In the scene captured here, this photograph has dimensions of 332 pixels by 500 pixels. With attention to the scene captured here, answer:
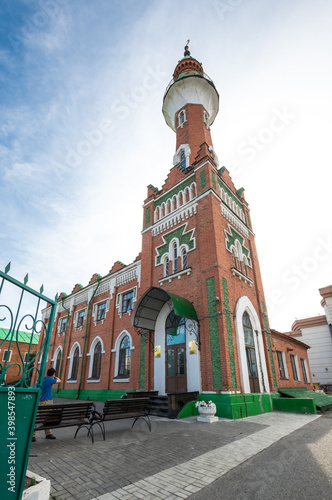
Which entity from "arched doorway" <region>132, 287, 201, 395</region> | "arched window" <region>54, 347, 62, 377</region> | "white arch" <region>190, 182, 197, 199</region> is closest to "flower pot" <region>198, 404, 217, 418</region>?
"arched doorway" <region>132, 287, 201, 395</region>

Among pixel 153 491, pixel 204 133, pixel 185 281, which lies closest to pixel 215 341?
pixel 185 281

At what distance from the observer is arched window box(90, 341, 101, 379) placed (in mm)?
17281

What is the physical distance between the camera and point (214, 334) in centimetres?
1048

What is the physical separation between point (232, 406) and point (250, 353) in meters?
3.52

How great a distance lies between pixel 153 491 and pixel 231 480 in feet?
3.88

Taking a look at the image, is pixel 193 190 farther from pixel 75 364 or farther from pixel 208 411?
pixel 75 364

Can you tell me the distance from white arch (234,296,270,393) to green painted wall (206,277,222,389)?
128cm

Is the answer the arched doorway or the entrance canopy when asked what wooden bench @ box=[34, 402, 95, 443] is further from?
the entrance canopy

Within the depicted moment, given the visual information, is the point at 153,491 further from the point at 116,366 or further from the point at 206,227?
the point at 116,366

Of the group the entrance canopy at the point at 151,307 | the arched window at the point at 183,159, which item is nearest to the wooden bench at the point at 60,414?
the entrance canopy at the point at 151,307

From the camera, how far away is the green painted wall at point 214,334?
9.92 meters

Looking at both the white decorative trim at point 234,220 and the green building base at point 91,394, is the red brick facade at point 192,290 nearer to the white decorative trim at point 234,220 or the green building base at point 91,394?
the white decorative trim at point 234,220

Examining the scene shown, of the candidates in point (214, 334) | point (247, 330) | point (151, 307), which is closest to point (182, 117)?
point (151, 307)

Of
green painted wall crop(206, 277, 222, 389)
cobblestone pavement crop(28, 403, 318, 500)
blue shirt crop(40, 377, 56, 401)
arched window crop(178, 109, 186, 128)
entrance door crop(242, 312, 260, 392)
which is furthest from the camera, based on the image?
arched window crop(178, 109, 186, 128)
